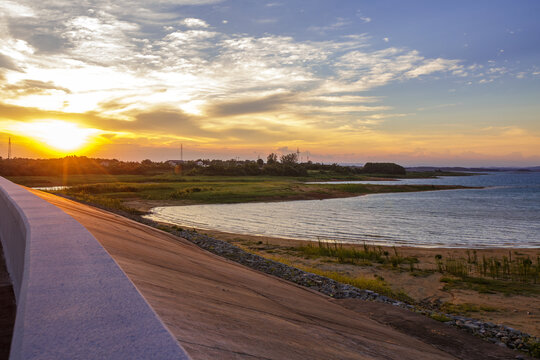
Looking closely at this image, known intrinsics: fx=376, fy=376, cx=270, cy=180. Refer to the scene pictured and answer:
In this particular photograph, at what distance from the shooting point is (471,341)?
858 centimetres

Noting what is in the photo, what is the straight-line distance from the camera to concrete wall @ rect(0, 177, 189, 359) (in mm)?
1944

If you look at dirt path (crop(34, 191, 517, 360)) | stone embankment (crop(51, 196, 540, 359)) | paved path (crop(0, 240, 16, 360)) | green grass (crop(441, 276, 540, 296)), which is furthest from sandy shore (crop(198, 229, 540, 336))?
paved path (crop(0, 240, 16, 360))

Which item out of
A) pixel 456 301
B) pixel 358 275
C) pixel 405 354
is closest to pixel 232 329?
pixel 405 354

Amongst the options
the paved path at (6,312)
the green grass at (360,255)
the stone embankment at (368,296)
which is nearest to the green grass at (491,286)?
the green grass at (360,255)

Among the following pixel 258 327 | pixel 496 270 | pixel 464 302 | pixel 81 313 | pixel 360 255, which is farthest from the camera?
pixel 360 255

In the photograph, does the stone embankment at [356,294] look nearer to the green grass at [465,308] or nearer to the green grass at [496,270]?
the green grass at [465,308]

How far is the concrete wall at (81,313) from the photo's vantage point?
6.38ft

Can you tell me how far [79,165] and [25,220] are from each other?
13553 centimetres

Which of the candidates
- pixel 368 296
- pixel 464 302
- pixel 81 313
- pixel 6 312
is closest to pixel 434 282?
pixel 464 302

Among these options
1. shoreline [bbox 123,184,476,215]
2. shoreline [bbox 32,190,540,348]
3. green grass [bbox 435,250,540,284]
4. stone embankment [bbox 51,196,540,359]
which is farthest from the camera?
shoreline [bbox 123,184,476,215]

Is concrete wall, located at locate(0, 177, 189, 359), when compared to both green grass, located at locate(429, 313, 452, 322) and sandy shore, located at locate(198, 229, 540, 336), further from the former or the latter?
sandy shore, located at locate(198, 229, 540, 336)

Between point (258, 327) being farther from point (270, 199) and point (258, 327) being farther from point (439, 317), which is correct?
point (270, 199)

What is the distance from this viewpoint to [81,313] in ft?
7.80

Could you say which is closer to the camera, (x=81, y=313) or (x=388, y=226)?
(x=81, y=313)
